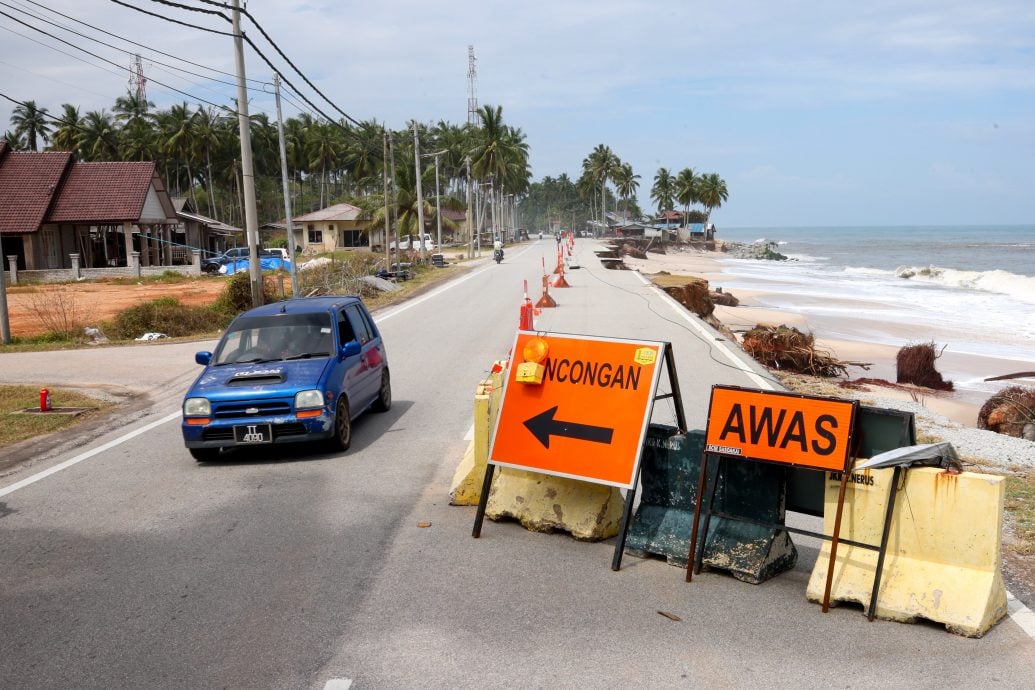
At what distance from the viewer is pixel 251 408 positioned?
30.1 ft

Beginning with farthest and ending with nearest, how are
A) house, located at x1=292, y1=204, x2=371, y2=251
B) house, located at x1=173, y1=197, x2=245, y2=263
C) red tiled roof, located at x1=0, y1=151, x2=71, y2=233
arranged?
house, located at x1=292, y1=204, x2=371, y2=251
house, located at x1=173, y1=197, x2=245, y2=263
red tiled roof, located at x1=0, y1=151, x2=71, y2=233

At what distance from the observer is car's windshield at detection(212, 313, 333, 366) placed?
10.2 metres

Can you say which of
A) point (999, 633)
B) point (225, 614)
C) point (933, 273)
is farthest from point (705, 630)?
point (933, 273)

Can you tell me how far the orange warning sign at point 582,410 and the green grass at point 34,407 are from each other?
6.77 meters

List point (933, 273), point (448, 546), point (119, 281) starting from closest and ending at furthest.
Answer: point (448, 546), point (119, 281), point (933, 273)

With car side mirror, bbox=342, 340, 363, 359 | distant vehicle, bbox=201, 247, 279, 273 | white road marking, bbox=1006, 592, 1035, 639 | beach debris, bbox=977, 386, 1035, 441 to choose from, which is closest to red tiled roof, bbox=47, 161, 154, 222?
distant vehicle, bbox=201, 247, 279, 273

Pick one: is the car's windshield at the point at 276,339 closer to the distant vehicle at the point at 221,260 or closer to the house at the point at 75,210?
the house at the point at 75,210

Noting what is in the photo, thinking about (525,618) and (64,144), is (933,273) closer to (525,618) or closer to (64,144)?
(525,618)

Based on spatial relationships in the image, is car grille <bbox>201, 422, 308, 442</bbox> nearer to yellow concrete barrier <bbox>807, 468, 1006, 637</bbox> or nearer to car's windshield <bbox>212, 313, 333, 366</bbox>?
car's windshield <bbox>212, 313, 333, 366</bbox>

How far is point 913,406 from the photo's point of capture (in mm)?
12648

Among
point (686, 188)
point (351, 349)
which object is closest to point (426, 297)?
point (351, 349)

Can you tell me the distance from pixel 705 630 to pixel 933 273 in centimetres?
6698

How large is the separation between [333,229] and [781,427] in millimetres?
78850

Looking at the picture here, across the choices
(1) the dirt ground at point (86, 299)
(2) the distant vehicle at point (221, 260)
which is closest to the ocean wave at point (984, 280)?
(1) the dirt ground at point (86, 299)
